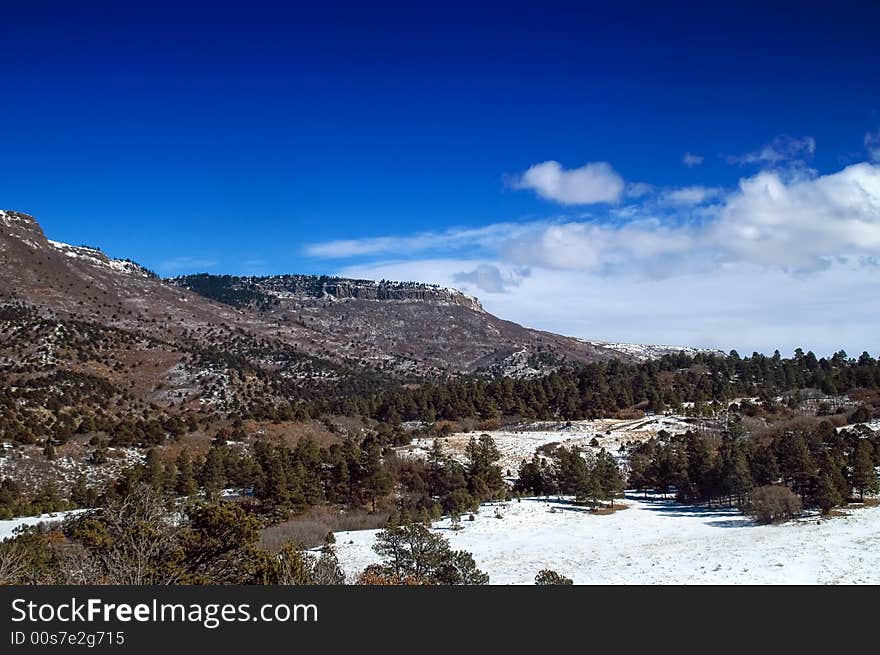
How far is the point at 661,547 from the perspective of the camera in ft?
112

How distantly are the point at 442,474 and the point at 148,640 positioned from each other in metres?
42.4

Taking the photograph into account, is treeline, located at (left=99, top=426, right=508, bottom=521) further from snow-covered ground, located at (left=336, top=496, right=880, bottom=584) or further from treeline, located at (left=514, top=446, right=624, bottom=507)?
snow-covered ground, located at (left=336, top=496, right=880, bottom=584)

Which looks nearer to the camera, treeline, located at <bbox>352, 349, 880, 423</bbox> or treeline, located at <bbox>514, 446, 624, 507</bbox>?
treeline, located at <bbox>514, 446, 624, 507</bbox>

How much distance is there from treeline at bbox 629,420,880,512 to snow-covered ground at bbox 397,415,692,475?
11.1 m

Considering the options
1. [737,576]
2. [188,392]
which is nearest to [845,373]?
[737,576]

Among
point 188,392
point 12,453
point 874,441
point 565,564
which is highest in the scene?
point 188,392

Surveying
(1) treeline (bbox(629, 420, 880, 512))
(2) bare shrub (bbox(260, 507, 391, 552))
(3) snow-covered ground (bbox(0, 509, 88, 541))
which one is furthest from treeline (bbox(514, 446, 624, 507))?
(3) snow-covered ground (bbox(0, 509, 88, 541))

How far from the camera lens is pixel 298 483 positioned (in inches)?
1674

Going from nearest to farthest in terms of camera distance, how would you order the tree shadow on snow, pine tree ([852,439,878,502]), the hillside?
pine tree ([852,439,878,502])
the tree shadow on snow
the hillside

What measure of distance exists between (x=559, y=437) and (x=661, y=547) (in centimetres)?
3995

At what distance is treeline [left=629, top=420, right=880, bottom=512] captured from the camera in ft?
134

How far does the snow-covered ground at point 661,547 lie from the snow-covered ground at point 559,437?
56.1ft

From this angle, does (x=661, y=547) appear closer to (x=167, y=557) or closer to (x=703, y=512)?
(x=703, y=512)

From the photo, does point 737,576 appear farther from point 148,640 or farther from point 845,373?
point 845,373
